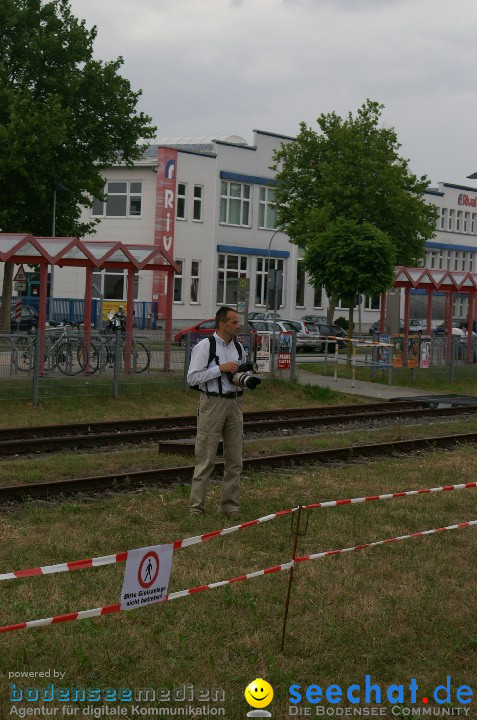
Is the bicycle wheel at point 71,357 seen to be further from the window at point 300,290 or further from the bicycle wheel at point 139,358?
the window at point 300,290

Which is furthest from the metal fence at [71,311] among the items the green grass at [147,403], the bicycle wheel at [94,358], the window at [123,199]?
the bicycle wheel at [94,358]

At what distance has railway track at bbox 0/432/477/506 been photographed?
11.8 metres

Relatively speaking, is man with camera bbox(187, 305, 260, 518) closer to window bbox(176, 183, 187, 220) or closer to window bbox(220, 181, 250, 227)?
window bbox(176, 183, 187, 220)

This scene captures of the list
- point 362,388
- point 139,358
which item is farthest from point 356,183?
point 139,358

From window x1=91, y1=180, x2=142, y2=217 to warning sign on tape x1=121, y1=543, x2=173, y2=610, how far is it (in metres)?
55.4

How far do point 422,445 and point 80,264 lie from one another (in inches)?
409

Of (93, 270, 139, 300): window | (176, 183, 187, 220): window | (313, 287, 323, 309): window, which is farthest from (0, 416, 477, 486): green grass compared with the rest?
(313, 287, 323, 309): window

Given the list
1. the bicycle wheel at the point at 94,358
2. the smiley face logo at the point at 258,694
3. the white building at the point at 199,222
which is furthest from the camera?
the white building at the point at 199,222

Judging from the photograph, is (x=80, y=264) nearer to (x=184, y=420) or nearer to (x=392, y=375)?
(x=184, y=420)

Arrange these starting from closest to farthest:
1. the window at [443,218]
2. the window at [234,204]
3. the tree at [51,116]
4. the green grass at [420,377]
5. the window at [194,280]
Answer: the green grass at [420,377]
the tree at [51,116]
the window at [194,280]
the window at [234,204]
the window at [443,218]

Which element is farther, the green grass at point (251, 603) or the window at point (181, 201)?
the window at point (181, 201)

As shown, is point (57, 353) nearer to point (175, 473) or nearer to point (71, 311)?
point (175, 473)

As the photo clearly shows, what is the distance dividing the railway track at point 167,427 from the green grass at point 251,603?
5.23 m

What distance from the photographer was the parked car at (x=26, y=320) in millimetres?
45125
